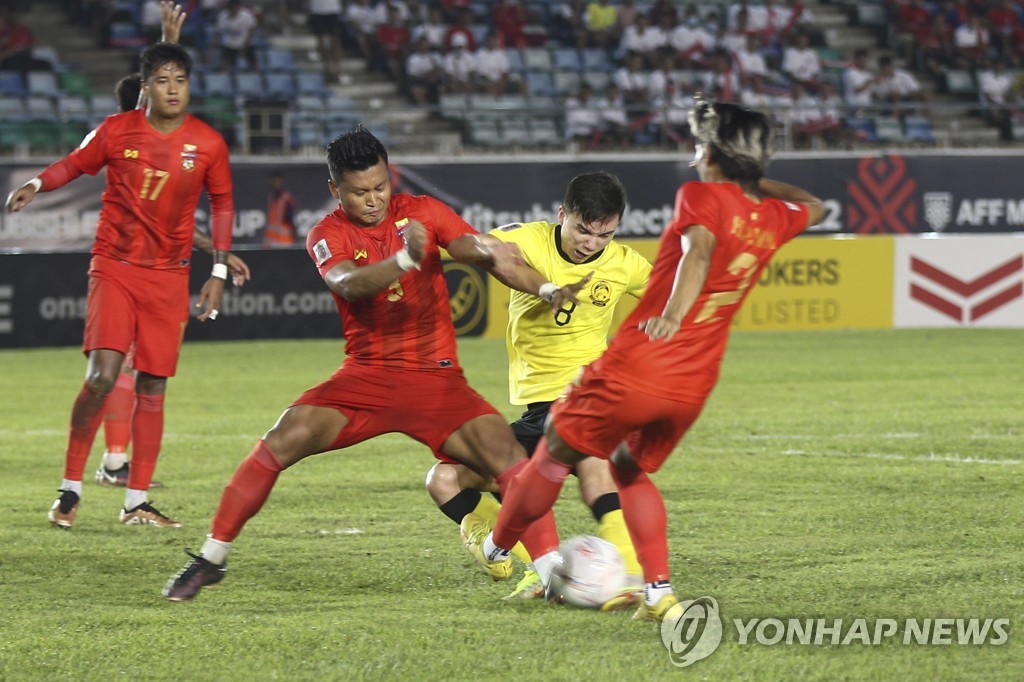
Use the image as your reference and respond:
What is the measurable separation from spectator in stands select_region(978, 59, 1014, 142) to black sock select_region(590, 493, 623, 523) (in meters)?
18.9

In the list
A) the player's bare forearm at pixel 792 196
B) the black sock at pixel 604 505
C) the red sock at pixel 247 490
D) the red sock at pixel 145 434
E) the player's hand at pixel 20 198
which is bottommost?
the red sock at pixel 145 434

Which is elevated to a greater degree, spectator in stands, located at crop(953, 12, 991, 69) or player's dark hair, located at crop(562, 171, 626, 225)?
player's dark hair, located at crop(562, 171, 626, 225)

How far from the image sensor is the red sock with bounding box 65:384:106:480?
24.6 feet

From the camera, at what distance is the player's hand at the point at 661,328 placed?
4.73 m

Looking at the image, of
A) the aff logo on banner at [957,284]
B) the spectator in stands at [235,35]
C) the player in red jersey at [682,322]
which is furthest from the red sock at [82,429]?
the spectator in stands at [235,35]

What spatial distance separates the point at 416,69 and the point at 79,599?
17.7 meters

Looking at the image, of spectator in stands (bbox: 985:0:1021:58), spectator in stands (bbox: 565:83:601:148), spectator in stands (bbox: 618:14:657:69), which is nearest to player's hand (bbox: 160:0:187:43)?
spectator in stands (bbox: 565:83:601:148)

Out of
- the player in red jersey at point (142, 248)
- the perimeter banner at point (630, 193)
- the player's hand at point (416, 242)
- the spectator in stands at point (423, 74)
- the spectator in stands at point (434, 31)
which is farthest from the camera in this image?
the spectator in stands at point (434, 31)

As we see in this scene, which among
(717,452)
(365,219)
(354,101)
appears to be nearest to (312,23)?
(354,101)

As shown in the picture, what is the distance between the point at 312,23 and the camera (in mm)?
23453

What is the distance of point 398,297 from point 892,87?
20.2m

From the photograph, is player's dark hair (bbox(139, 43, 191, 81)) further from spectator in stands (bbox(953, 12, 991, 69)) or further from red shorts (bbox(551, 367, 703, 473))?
spectator in stands (bbox(953, 12, 991, 69))

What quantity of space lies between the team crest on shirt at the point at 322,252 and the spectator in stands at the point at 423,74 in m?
17.3

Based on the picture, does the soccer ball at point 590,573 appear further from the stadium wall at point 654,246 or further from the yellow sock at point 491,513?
the stadium wall at point 654,246
